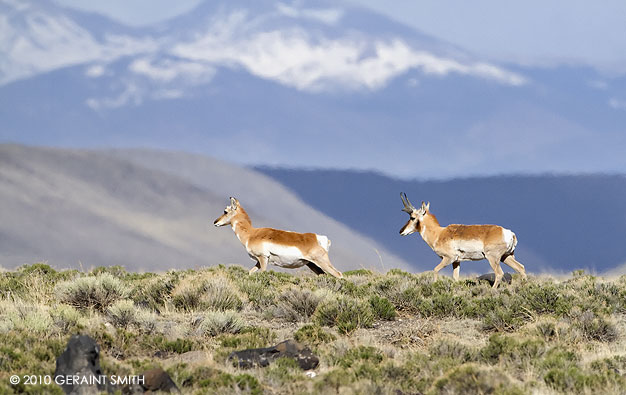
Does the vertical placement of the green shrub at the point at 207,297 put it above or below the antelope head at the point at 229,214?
below

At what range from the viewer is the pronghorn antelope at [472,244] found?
18.2 metres

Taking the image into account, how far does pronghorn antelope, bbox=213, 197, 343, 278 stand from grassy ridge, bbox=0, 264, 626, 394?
79cm

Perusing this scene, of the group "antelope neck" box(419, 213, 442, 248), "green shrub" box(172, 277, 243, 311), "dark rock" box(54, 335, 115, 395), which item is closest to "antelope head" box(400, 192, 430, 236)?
"antelope neck" box(419, 213, 442, 248)

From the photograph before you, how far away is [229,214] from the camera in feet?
70.8

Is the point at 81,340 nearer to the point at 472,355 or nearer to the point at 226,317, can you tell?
the point at 226,317

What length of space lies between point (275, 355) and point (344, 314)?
2964 mm

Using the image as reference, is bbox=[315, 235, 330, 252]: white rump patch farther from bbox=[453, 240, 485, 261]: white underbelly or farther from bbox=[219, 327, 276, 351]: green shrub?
bbox=[219, 327, 276, 351]: green shrub

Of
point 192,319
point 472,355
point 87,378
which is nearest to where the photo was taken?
point 87,378

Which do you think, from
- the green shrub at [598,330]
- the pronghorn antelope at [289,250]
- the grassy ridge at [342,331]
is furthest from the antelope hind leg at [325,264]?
the green shrub at [598,330]

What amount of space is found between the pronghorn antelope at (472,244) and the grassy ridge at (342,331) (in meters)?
0.83

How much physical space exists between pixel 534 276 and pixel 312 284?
7.78 meters

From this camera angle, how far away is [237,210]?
2152cm

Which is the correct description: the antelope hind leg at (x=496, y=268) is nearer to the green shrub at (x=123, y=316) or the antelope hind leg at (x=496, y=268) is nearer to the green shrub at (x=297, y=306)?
the green shrub at (x=297, y=306)

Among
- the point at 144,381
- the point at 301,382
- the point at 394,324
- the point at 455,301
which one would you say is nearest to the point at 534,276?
the point at 455,301
